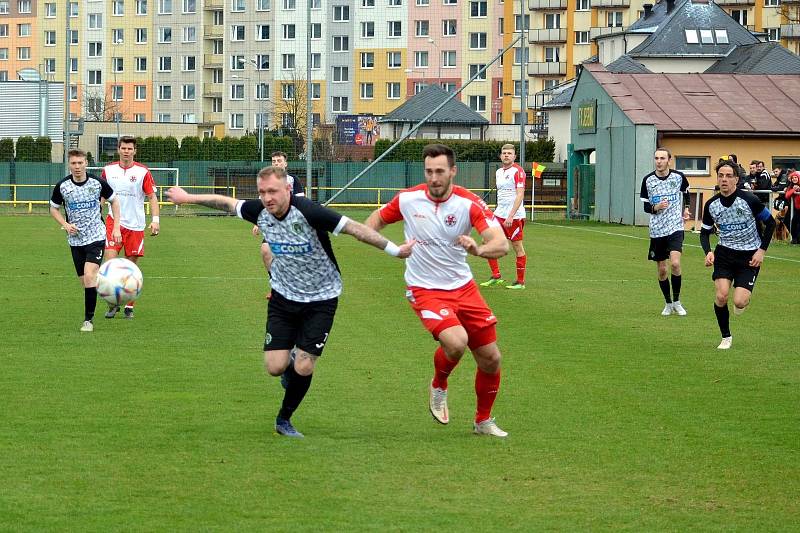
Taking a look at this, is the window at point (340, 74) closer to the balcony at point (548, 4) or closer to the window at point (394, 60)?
the window at point (394, 60)

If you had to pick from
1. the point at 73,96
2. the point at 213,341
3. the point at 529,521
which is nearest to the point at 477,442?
the point at 529,521

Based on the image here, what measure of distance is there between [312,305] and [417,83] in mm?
85547

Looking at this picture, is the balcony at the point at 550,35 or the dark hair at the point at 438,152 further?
the balcony at the point at 550,35

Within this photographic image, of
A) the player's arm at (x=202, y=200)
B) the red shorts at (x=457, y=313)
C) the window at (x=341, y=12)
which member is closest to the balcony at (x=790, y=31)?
the window at (x=341, y=12)

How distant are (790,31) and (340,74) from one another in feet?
106

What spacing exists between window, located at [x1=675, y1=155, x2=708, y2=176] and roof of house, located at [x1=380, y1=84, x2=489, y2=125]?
3640 centimetres

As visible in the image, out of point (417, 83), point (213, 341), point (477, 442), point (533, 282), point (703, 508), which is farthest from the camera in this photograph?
point (417, 83)

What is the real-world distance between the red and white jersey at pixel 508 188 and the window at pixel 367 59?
70.1m

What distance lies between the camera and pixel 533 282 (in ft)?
68.0

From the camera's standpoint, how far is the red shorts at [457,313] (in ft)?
28.1

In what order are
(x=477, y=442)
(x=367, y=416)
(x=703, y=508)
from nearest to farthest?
(x=703, y=508)
(x=477, y=442)
(x=367, y=416)

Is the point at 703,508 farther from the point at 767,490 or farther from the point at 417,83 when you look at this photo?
the point at 417,83

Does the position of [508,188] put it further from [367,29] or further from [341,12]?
[367,29]

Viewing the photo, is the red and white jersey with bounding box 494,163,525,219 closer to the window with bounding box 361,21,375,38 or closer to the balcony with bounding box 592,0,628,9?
the window with bounding box 361,21,375,38
